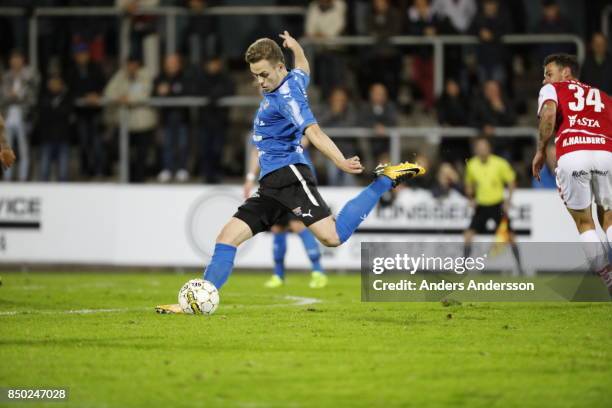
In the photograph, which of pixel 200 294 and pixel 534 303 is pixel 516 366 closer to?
pixel 200 294

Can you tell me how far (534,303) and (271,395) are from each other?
6511mm

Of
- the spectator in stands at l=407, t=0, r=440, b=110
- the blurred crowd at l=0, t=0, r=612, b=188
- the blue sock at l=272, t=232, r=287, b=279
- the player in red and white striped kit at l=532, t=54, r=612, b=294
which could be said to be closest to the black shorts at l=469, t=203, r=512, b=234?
the blurred crowd at l=0, t=0, r=612, b=188

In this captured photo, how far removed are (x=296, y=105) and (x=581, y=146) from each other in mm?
3278

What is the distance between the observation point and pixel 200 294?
10.6m

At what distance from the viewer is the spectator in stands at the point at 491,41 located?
20.9m

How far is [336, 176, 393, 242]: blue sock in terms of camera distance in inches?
412

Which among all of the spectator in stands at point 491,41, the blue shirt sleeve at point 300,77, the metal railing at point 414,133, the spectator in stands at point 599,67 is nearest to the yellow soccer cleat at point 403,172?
the blue shirt sleeve at point 300,77

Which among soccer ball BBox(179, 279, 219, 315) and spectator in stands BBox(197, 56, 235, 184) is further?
spectator in stands BBox(197, 56, 235, 184)

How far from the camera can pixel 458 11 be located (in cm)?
2212

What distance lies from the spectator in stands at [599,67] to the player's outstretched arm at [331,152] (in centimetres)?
1154

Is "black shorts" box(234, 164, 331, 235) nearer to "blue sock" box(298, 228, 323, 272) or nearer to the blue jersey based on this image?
the blue jersey

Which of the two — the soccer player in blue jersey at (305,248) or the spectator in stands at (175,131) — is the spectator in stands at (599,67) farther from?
the spectator in stands at (175,131)

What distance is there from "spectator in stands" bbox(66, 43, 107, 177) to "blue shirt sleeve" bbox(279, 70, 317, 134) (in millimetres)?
12088

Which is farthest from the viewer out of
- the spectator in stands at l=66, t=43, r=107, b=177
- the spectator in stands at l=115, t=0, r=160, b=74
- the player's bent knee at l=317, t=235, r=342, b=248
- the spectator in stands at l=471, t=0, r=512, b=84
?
the spectator in stands at l=115, t=0, r=160, b=74
